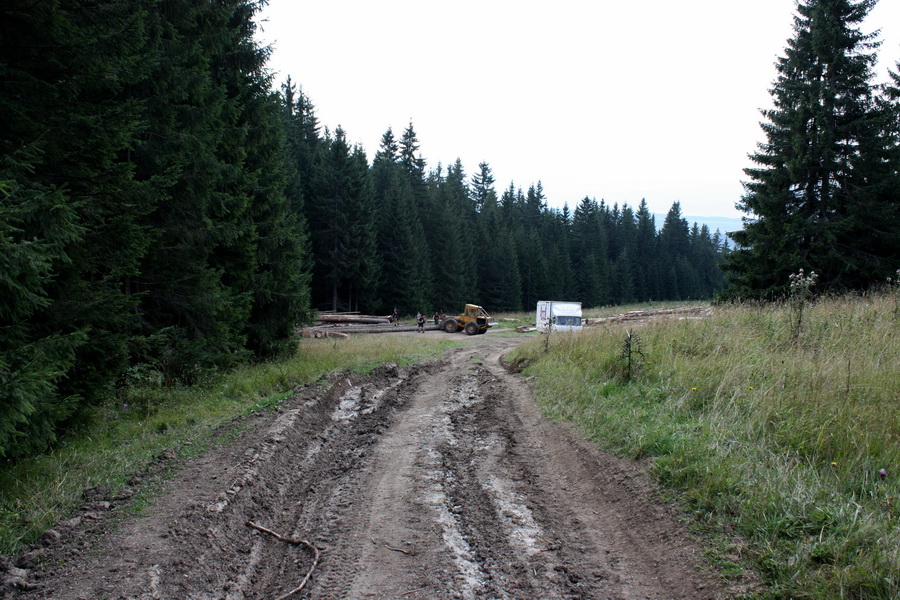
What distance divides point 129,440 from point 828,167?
24700mm

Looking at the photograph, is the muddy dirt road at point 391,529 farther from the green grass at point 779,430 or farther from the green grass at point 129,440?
the green grass at point 779,430

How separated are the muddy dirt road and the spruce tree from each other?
18.3 meters

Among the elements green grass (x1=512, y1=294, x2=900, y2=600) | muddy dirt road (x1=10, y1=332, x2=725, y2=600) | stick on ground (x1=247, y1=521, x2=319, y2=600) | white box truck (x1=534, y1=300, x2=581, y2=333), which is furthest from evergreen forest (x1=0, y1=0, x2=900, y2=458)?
white box truck (x1=534, y1=300, x2=581, y2=333)

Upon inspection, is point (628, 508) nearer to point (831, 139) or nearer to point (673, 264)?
point (831, 139)

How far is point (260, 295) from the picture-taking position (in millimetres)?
15109

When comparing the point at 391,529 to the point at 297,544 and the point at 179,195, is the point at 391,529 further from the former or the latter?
the point at 179,195

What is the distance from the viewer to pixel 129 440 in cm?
664

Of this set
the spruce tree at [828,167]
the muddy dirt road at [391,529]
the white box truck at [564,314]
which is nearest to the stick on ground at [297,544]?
the muddy dirt road at [391,529]

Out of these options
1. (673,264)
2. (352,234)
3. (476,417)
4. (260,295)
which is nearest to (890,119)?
(476,417)

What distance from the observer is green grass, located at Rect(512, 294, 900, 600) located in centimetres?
322

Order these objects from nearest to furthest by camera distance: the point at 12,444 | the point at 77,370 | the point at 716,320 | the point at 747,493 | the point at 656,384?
1. the point at 747,493
2. the point at 12,444
3. the point at 77,370
4. the point at 656,384
5. the point at 716,320

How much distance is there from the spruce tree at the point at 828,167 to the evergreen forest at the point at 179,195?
78 millimetres

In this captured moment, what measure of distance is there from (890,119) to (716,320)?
50.2ft

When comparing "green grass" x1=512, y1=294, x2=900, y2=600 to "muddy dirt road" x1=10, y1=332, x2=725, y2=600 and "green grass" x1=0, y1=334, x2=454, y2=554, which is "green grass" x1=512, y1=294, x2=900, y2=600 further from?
"green grass" x1=0, y1=334, x2=454, y2=554
